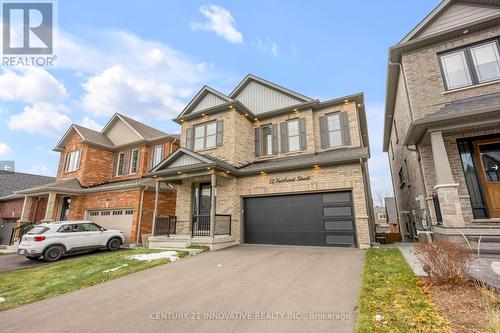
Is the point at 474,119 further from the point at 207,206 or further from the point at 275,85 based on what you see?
the point at 207,206

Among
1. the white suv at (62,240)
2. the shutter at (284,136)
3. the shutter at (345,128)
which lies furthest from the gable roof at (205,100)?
the white suv at (62,240)

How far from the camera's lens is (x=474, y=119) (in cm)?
694

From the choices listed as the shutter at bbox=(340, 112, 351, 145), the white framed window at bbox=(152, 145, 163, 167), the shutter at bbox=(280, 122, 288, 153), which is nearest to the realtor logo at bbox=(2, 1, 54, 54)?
the white framed window at bbox=(152, 145, 163, 167)

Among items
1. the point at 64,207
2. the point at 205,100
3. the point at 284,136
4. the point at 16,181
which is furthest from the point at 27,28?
the point at 16,181

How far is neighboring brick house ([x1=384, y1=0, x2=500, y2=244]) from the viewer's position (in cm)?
680

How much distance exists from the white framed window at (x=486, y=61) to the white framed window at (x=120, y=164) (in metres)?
21.4

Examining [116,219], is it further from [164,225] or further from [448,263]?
[448,263]

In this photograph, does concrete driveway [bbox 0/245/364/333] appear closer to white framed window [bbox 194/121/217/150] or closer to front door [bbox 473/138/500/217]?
front door [bbox 473/138/500/217]

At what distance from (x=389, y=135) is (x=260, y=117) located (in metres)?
10.8

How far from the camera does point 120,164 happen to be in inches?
729

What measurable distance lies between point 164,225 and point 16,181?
912 inches

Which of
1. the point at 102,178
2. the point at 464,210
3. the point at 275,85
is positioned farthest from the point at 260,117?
the point at 102,178

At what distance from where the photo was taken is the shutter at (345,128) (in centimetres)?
1180

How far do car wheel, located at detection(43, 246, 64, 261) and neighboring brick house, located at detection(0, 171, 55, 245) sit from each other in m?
10.4
